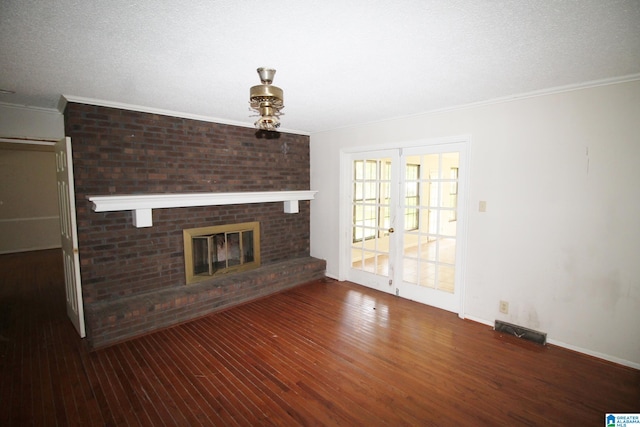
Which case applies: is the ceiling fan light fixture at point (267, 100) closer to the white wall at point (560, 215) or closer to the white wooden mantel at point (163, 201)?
the white wooden mantel at point (163, 201)

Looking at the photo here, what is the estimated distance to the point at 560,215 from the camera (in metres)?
2.72

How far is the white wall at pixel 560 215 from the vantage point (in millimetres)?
2432

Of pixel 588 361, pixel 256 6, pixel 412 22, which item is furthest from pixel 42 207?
pixel 588 361

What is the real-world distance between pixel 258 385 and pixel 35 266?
592cm

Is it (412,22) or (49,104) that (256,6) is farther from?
(49,104)

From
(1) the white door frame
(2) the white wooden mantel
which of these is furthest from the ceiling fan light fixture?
(1) the white door frame

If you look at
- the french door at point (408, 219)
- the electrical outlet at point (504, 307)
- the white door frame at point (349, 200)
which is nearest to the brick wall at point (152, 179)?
the white door frame at point (349, 200)

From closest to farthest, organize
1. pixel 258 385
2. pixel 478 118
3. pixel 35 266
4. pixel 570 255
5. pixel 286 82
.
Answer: pixel 258 385, pixel 286 82, pixel 570 255, pixel 478 118, pixel 35 266

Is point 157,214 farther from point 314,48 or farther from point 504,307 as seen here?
point 504,307

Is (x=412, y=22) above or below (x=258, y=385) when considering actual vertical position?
above

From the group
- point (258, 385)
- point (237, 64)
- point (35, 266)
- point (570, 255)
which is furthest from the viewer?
point (35, 266)

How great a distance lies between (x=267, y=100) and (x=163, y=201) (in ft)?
6.83

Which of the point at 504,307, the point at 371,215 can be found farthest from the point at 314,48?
the point at 504,307

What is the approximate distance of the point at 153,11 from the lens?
1453mm
